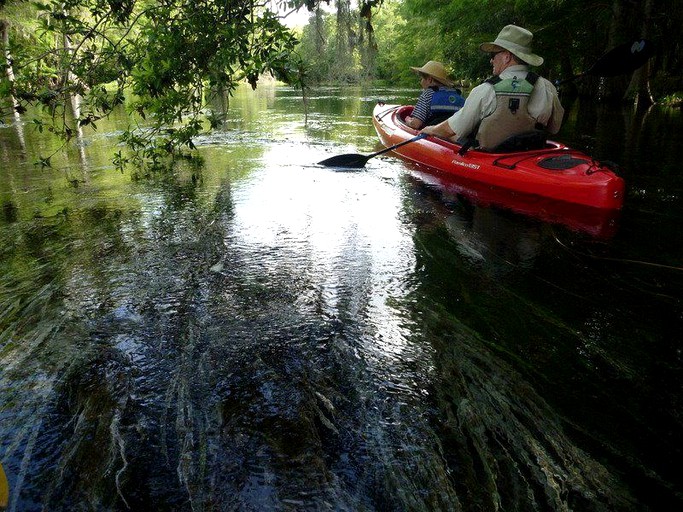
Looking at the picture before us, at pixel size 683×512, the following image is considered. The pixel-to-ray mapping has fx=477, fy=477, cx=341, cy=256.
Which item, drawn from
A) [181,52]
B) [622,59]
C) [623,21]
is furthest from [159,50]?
[623,21]

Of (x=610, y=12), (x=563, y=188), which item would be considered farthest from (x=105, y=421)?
(x=610, y=12)

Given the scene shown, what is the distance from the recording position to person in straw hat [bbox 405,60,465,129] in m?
8.01

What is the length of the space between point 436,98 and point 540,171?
2.87 meters

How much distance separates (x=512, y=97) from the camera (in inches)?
231

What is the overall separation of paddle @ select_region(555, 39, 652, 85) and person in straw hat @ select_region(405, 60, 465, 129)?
1794mm

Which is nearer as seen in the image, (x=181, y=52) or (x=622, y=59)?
(x=181, y=52)

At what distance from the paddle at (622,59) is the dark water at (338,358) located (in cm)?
252

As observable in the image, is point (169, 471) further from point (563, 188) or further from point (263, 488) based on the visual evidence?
point (563, 188)

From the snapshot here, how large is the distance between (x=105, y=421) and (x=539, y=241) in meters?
4.07

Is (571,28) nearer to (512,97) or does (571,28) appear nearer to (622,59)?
(622,59)

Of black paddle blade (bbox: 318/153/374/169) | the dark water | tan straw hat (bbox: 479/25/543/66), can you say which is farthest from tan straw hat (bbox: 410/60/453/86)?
the dark water

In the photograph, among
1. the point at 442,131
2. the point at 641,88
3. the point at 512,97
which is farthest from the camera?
the point at 641,88

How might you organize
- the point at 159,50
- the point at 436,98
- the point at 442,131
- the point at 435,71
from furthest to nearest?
the point at 436,98 < the point at 435,71 < the point at 442,131 < the point at 159,50

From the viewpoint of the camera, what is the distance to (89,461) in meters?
2.06
